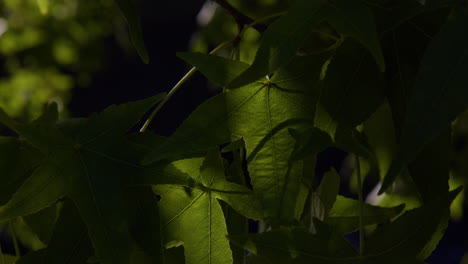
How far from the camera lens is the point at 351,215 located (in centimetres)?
68

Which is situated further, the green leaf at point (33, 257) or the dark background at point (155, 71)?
the dark background at point (155, 71)

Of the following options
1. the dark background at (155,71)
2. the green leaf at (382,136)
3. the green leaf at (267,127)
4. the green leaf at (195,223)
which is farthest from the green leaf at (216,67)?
the dark background at (155,71)

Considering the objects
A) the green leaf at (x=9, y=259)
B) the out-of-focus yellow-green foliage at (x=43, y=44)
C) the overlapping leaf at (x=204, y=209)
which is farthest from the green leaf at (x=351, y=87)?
the out-of-focus yellow-green foliage at (x=43, y=44)

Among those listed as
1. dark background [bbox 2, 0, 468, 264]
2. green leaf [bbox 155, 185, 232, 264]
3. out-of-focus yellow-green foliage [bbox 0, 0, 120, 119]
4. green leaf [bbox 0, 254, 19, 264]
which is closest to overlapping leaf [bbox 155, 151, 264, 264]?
green leaf [bbox 155, 185, 232, 264]

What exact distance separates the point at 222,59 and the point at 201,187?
121mm

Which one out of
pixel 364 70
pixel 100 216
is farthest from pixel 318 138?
pixel 100 216

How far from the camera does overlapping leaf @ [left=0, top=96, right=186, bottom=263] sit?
0.51 m

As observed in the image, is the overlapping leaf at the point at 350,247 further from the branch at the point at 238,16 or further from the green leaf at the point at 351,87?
the branch at the point at 238,16

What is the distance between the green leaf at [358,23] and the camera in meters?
0.45

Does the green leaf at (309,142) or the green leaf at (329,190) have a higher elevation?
the green leaf at (309,142)

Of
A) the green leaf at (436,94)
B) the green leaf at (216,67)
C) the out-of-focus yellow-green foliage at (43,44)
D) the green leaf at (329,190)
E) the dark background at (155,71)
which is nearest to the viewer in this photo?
the green leaf at (436,94)

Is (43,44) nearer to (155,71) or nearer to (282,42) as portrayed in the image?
(282,42)

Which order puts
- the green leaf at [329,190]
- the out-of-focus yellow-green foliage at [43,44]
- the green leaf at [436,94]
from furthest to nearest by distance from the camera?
the out-of-focus yellow-green foliage at [43,44] → the green leaf at [329,190] → the green leaf at [436,94]

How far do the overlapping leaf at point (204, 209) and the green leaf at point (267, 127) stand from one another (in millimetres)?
45
